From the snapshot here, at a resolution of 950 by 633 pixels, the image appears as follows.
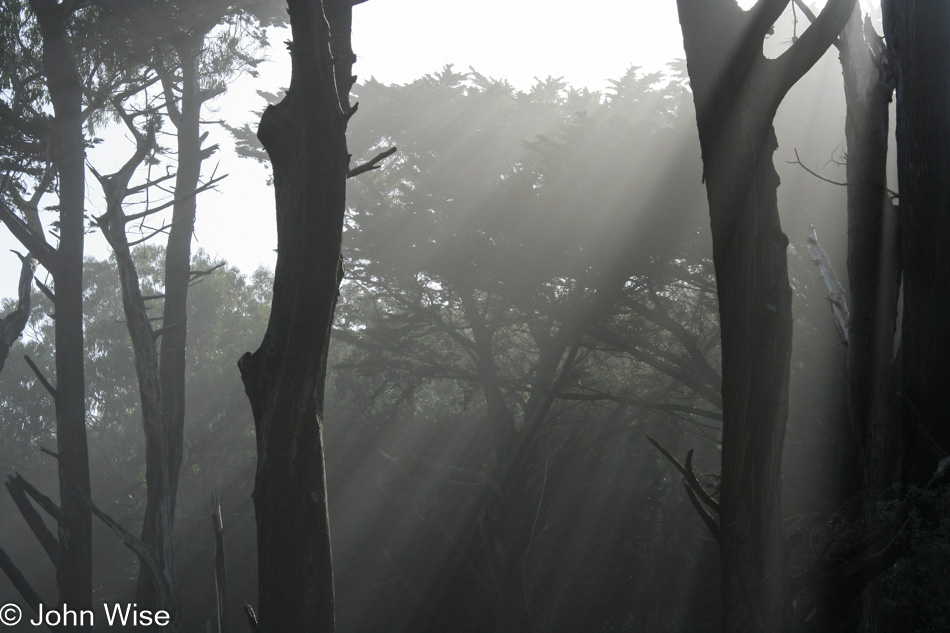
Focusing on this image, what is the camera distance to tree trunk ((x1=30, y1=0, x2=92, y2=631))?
335 inches

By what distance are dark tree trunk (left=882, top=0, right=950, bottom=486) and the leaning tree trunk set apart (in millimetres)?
3134

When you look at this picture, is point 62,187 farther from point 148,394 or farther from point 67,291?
point 148,394

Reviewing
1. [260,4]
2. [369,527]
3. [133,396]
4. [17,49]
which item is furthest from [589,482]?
[133,396]

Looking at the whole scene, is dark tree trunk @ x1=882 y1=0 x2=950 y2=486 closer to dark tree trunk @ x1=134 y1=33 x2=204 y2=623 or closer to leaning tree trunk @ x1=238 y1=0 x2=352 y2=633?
leaning tree trunk @ x1=238 y1=0 x2=352 y2=633

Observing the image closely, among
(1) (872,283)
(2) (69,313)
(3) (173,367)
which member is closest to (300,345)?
(1) (872,283)

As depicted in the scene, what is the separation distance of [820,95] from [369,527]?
12590mm

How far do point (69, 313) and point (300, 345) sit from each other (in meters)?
6.27

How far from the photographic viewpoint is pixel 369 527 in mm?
17969

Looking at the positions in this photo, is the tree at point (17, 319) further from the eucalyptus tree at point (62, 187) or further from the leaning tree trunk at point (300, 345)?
the leaning tree trunk at point (300, 345)

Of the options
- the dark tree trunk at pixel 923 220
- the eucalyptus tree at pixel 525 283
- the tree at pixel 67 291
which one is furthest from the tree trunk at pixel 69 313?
the dark tree trunk at pixel 923 220

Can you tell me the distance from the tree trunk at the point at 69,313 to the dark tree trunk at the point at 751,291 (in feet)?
23.7

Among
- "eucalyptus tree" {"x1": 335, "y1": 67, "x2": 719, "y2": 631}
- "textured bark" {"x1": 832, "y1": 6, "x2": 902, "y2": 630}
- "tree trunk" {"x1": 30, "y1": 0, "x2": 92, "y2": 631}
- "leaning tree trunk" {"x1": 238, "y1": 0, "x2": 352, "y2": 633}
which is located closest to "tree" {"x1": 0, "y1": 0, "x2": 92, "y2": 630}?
"tree trunk" {"x1": 30, "y1": 0, "x2": 92, "y2": 631}

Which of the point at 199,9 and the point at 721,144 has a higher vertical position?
the point at 199,9

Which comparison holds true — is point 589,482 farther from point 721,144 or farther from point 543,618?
point 721,144
